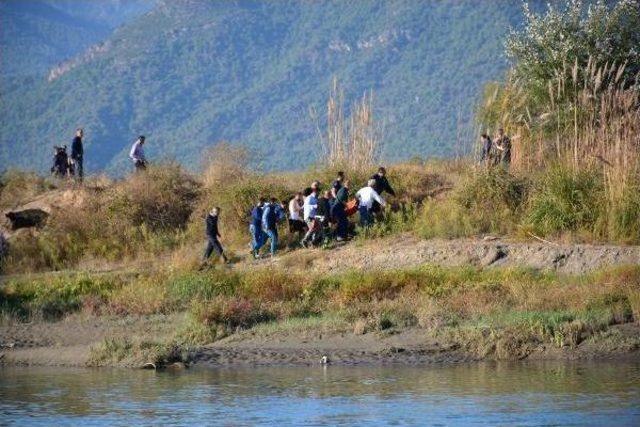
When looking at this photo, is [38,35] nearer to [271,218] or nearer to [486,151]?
[271,218]

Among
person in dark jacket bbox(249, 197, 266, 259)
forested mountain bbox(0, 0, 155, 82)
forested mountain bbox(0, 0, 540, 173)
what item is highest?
forested mountain bbox(0, 0, 155, 82)

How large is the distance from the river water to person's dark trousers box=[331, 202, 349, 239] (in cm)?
996

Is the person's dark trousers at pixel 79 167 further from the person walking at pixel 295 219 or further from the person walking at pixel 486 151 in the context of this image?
the person walking at pixel 486 151

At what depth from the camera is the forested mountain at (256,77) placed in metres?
89.1

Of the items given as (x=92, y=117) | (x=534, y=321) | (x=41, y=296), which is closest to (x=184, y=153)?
(x=92, y=117)

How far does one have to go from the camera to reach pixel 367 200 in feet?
103

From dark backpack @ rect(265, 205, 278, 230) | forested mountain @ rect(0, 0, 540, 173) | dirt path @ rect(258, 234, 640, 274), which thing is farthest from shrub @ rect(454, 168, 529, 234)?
forested mountain @ rect(0, 0, 540, 173)

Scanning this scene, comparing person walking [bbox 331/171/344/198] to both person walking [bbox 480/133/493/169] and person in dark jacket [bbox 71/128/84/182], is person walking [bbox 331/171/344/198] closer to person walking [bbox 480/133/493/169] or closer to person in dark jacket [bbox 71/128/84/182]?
person walking [bbox 480/133/493/169]

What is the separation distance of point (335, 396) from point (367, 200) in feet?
43.2

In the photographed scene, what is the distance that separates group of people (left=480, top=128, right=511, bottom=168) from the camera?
104 ft

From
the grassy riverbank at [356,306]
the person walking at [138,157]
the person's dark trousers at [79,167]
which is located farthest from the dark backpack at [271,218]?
the person's dark trousers at [79,167]

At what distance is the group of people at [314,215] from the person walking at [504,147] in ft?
8.89

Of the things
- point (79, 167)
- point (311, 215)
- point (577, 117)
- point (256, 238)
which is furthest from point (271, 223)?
point (79, 167)

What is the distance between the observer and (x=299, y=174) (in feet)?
119
